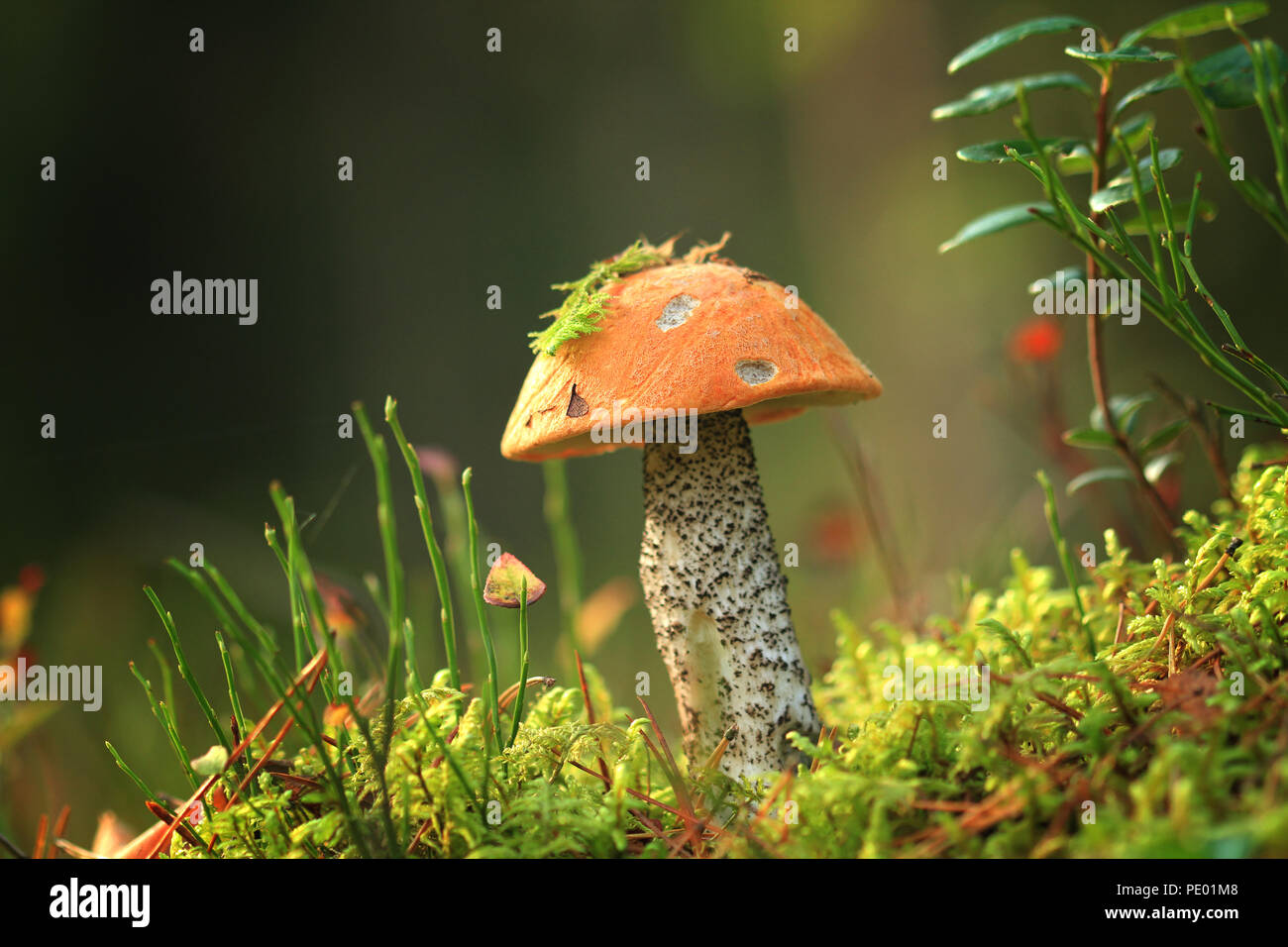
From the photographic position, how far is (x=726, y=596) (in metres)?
1.12

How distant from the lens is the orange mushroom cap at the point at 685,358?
93 centimetres

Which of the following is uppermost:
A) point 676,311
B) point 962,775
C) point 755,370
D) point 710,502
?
point 676,311

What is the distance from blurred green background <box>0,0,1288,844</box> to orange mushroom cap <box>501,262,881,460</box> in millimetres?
1042

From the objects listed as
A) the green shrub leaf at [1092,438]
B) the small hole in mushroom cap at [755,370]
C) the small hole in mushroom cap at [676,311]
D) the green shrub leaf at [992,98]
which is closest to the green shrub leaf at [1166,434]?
the green shrub leaf at [1092,438]

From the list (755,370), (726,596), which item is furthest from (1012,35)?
(726,596)

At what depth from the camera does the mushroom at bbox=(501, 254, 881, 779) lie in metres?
1.00

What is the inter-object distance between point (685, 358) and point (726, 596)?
38 cm

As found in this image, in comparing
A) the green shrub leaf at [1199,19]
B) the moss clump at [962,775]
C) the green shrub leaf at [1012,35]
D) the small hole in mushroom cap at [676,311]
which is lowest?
the moss clump at [962,775]

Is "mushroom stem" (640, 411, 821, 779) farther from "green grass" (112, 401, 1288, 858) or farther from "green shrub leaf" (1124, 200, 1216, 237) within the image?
"green shrub leaf" (1124, 200, 1216, 237)

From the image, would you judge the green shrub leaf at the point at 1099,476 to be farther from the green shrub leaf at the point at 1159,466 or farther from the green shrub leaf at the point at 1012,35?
the green shrub leaf at the point at 1012,35

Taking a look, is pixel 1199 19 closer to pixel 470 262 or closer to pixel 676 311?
pixel 676 311

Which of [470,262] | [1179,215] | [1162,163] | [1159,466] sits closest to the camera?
[1162,163]

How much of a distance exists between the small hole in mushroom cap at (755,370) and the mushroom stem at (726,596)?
0.16 metres
